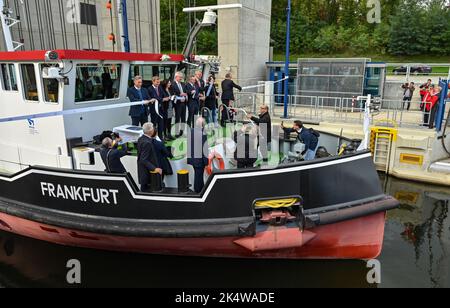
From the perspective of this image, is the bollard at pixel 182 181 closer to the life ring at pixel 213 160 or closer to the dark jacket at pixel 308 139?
the life ring at pixel 213 160

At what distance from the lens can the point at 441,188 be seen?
923 centimetres

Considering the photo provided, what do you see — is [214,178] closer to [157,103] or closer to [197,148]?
[197,148]

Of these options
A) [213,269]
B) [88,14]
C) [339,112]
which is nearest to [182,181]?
[213,269]

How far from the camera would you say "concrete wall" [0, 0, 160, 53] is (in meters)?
13.2

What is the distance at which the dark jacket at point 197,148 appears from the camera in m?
5.23


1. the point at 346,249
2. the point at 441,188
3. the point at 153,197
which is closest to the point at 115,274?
the point at 153,197

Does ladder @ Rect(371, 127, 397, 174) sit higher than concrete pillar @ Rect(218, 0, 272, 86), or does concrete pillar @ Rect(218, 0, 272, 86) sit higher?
concrete pillar @ Rect(218, 0, 272, 86)

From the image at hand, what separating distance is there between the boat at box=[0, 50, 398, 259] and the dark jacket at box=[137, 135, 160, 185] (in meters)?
0.26

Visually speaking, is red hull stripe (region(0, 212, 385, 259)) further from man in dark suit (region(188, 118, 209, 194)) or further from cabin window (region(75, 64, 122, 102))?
cabin window (region(75, 64, 122, 102))

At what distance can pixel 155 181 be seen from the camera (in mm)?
5094

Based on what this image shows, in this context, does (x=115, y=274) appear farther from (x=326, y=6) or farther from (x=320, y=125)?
(x=326, y=6)

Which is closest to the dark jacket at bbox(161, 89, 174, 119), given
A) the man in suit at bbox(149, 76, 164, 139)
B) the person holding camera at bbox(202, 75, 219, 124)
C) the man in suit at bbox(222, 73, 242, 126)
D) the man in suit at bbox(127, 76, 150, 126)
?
the man in suit at bbox(149, 76, 164, 139)

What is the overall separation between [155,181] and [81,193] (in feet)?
3.54

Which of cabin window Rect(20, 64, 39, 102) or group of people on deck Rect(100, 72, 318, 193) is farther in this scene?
cabin window Rect(20, 64, 39, 102)
